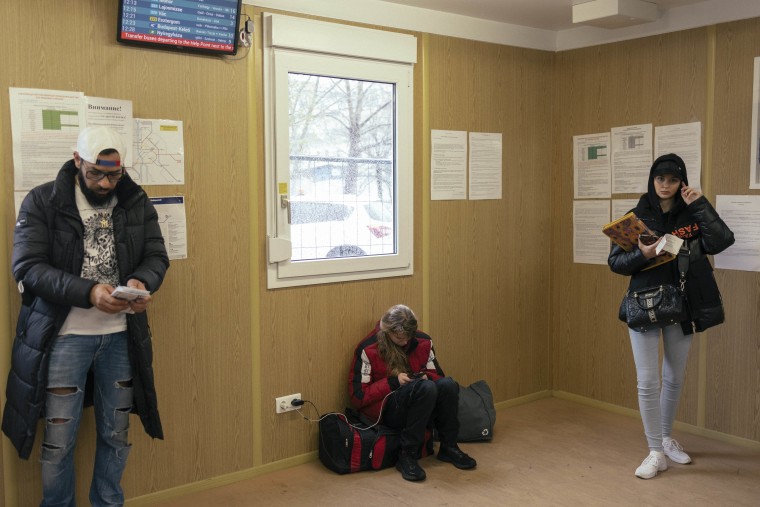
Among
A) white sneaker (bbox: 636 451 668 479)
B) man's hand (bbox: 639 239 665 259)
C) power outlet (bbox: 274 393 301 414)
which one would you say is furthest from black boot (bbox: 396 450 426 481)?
man's hand (bbox: 639 239 665 259)

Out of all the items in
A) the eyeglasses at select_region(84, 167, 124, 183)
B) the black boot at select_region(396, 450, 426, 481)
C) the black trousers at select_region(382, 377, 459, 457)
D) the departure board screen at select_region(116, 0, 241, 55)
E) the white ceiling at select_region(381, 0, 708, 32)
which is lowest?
the black boot at select_region(396, 450, 426, 481)

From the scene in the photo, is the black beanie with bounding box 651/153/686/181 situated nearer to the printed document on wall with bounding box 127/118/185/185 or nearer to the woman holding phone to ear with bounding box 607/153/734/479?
the woman holding phone to ear with bounding box 607/153/734/479

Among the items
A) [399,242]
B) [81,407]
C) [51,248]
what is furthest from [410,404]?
[51,248]

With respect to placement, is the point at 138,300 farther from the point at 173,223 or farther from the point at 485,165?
the point at 485,165

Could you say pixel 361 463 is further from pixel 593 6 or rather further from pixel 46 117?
pixel 593 6

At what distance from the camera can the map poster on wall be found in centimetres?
384

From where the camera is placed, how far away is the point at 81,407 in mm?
2816

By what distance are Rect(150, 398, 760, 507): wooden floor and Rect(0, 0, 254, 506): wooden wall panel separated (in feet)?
0.85

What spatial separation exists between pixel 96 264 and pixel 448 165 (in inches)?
86.5

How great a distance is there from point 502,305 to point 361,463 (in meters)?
1.52

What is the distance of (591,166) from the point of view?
15.2 feet

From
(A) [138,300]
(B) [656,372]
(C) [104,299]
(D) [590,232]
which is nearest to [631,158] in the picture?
(D) [590,232]

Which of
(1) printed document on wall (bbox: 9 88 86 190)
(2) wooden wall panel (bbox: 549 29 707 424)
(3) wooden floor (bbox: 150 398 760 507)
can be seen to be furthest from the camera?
(2) wooden wall panel (bbox: 549 29 707 424)

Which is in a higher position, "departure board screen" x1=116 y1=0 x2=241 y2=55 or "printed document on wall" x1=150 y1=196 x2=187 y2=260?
"departure board screen" x1=116 y1=0 x2=241 y2=55
